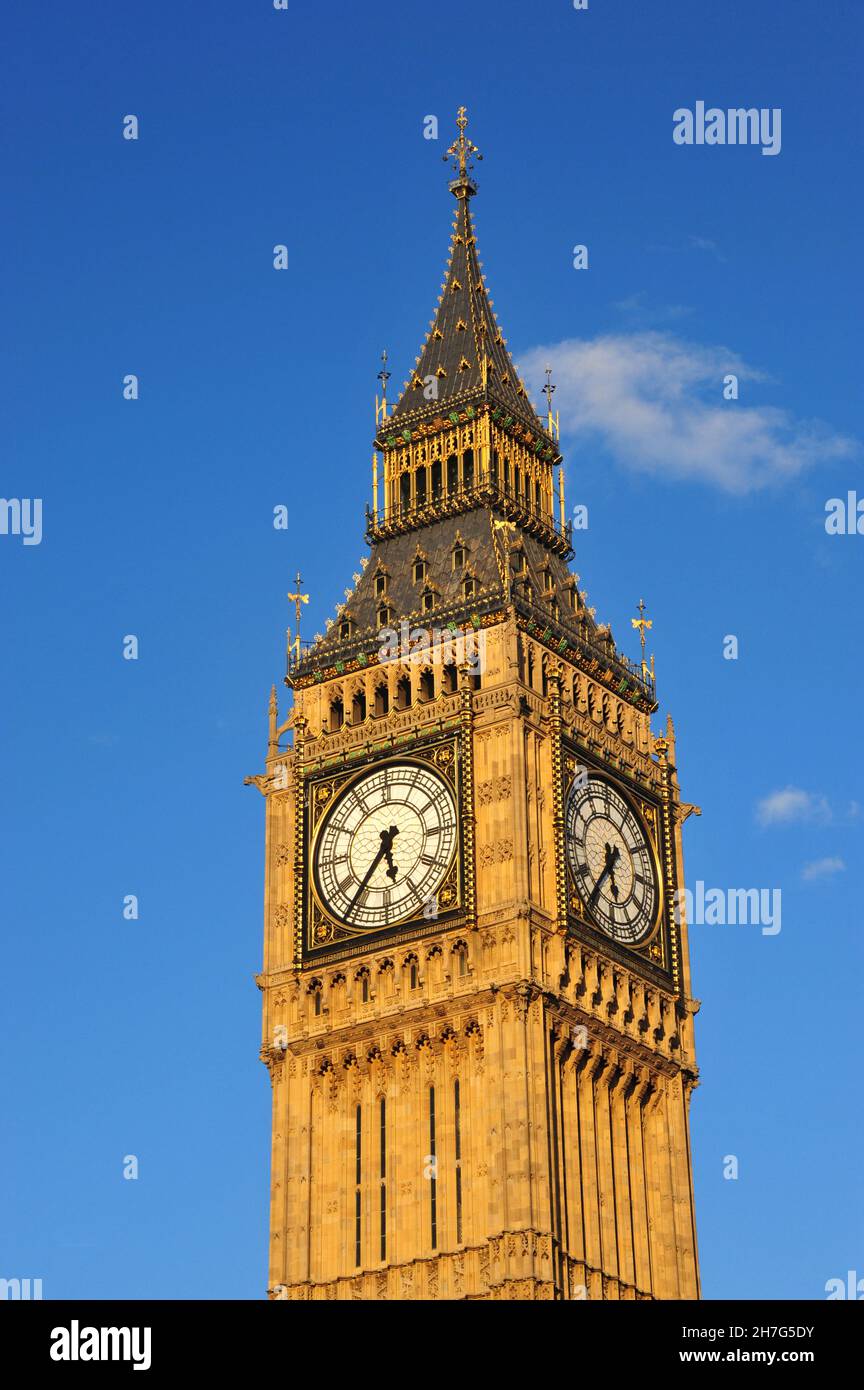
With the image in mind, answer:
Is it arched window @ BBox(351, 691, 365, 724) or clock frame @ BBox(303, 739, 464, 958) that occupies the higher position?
arched window @ BBox(351, 691, 365, 724)

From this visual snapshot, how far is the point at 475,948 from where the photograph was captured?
8056 cm

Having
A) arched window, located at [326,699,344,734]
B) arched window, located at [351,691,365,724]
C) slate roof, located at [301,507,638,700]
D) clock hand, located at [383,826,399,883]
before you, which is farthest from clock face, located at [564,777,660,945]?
→ arched window, located at [326,699,344,734]

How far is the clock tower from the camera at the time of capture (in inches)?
3108

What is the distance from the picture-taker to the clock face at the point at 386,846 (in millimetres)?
82375

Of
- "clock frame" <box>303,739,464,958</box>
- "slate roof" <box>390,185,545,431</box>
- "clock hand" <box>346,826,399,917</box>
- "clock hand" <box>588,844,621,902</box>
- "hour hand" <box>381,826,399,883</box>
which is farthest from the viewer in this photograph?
"slate roof" <box>390,185,545,431</box>

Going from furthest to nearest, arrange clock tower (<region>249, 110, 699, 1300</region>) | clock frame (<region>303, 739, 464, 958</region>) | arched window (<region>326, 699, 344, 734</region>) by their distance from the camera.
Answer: arched window (<region>326, 699, 344, 734</region>)
clock frame (<region>303, 739, 464, 958</region>)
clock tower (<region>249, 110, 699, 1300</region>)

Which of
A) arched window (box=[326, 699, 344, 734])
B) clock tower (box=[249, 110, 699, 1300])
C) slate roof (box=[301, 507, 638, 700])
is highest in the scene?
slate roof (box=[301, 507, 638, 700])

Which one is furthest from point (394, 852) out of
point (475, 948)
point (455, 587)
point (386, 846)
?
→ point (455, 587)

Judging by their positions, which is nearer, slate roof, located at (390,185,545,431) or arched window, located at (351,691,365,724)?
arched window, located at (351,691,365,724)

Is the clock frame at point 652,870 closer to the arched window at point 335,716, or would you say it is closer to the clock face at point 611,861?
the clock face at point 611,861

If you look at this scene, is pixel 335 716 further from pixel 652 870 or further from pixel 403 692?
pixel 652 870

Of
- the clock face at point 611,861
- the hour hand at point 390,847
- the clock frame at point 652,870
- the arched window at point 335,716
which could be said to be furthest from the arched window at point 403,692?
the clock face at point 611,861

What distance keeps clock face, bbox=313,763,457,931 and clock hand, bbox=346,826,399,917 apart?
3 cm

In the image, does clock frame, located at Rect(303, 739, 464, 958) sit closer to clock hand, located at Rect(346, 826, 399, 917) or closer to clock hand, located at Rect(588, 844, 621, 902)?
clock hand, located at Rect(346, 826, 399, 917)
